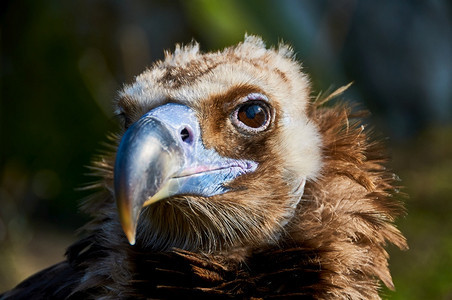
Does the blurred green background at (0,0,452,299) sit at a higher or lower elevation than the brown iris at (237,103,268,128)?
higher

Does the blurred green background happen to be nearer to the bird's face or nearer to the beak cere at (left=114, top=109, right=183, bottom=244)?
the bird's face

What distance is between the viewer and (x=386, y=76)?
8.50 metres

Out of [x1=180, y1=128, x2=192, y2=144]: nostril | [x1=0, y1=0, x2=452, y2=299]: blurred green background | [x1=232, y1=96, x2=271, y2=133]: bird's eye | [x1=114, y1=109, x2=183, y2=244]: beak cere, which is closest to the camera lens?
[x1=114, y1=109, x2=183, y2=244]: beak cere

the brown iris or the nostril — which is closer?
the nostril

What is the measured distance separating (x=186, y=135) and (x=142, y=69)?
16.1 feet

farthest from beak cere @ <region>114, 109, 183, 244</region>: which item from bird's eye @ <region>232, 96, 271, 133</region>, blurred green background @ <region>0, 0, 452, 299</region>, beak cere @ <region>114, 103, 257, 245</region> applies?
blurred green background @ <region>0, 0, 452, 299</region>

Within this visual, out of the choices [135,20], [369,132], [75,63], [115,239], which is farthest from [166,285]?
[135,20]

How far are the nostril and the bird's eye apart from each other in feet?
0.56

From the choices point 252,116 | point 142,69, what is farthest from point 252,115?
point 142,69

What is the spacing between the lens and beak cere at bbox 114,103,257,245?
6.12 feet

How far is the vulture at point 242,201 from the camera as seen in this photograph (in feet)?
6.93

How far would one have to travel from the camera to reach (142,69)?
6.88 meters

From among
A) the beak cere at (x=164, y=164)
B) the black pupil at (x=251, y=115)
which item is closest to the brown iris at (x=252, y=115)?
the black pupil at (x=251, y=115)

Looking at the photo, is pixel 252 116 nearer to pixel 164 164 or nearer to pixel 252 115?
pixel 252 115
